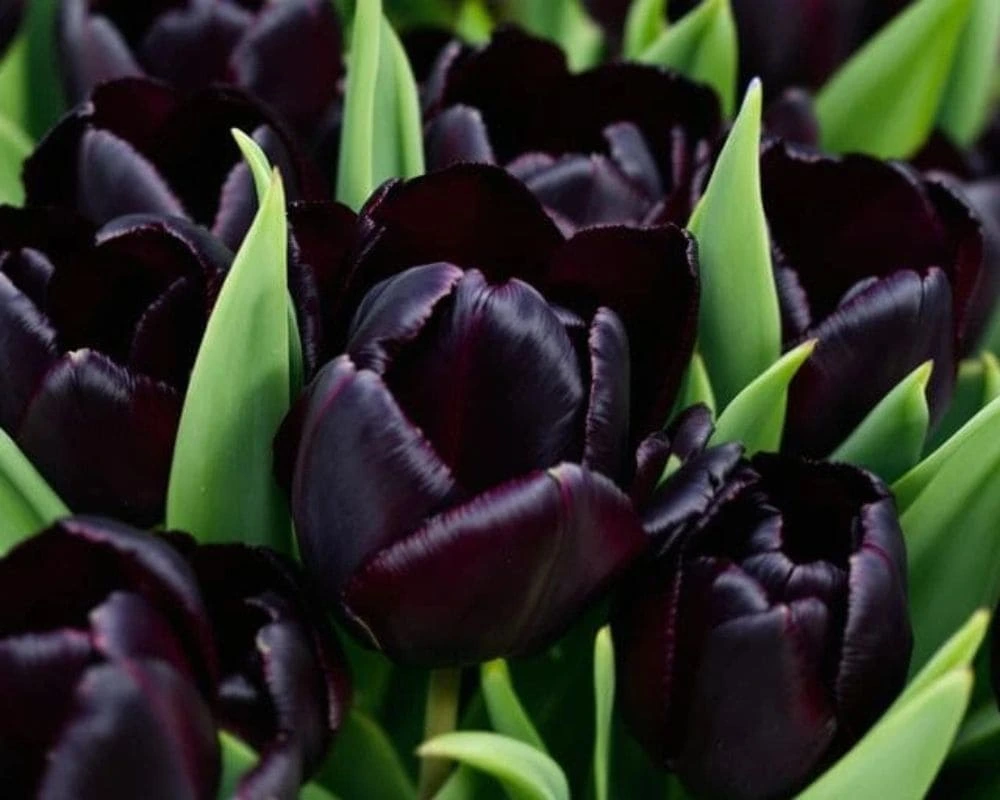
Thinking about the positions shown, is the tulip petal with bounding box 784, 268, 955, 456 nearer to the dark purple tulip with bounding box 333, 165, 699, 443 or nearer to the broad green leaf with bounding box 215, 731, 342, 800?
the dark purple tulip with bounding box 333, 165, 699, 443

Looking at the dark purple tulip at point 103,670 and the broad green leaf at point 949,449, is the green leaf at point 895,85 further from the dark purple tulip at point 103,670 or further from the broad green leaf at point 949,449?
the dark purple tulip at point 103,670

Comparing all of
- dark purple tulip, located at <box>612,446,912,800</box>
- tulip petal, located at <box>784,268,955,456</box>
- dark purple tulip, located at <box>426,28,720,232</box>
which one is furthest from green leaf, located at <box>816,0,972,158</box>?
dark purple tulip, located at <box>612,446,912,800</box>

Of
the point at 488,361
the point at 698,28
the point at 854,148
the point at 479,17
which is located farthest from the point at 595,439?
the point at 479,17

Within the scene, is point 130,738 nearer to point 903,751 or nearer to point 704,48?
point 903,751

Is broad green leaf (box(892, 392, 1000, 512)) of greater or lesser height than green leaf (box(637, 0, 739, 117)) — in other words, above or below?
below

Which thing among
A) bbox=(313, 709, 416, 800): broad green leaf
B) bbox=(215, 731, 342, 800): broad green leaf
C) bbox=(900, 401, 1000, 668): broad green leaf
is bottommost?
bbox=(313, 709, 416, 800): broad green leaf

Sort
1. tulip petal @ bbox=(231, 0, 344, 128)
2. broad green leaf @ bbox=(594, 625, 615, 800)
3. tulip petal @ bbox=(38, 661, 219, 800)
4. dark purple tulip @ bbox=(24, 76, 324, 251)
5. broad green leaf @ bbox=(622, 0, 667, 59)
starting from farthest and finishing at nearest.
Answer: broad green leaf @ bbox=(622, 0, 667, 59) < tulip petal @ bbox=(231, 0, 344, 128) < dark purple tulip @ bbox=(24, 76, 324, 251) < broad green leaf @ bbox=(594, 625, 615, 800) < tulip petal @ bbox=(38, 661, 219, 800)

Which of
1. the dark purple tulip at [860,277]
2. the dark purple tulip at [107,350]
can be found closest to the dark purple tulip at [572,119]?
the dark purple tulip at [860,277]
